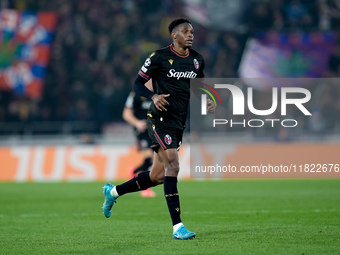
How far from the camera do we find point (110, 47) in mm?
23266

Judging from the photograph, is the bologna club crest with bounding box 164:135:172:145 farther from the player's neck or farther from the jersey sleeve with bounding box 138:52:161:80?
the player's neck

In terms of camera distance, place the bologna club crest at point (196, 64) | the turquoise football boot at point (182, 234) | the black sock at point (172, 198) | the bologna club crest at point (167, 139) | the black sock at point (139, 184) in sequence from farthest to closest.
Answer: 1. the black sock at point (139, 184)
2. the bologna club crest at point (196, 64)
3. the bologna club crest at point (167, 139)
4. the black sock at point (172, 198)
5. the turquoise football boot at point (182, 234)

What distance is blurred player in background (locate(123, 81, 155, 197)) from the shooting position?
1321 centimetres

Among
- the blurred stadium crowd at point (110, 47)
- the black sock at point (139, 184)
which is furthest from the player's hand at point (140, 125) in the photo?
the blurred stadium crowd at point (110, 47)

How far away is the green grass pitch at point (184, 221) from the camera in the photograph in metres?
6.30

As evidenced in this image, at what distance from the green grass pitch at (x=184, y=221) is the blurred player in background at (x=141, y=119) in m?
0.65

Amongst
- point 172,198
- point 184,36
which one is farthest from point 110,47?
point 172,198

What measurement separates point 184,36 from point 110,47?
53.2ft

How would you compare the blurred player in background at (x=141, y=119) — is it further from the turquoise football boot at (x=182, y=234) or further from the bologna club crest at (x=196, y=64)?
the turquoise football boot at (x=182, y=234)

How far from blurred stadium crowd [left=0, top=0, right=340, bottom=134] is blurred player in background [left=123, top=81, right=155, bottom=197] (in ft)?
24.3

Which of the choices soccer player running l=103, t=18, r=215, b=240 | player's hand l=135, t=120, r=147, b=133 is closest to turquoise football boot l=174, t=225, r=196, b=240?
soccer player running l=103, t=18, r=215, b=240

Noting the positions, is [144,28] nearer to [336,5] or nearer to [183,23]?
[336,5]

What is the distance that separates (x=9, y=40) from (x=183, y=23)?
1548 cm

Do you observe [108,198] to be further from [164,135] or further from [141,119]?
[141,119]
